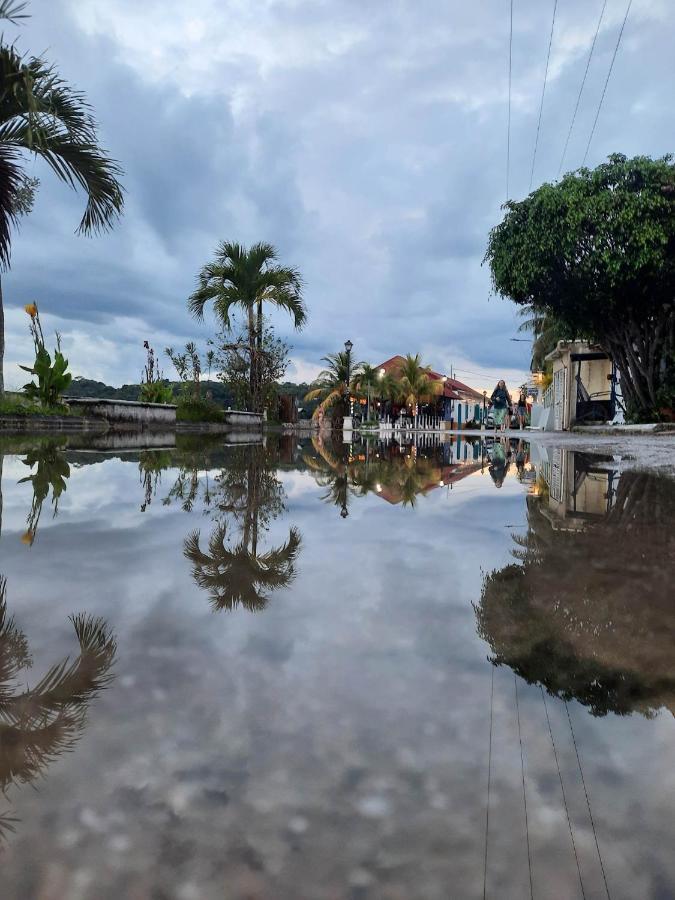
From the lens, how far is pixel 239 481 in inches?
193

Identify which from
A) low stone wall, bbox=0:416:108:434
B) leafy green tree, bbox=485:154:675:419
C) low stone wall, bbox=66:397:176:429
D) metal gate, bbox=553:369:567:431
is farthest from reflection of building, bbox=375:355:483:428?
low stone wall, bbox=0:416:108:434

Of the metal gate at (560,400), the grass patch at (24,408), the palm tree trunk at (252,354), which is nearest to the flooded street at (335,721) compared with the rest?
the grass patch at (24,408)

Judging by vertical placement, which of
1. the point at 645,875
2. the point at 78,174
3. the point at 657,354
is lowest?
the point at 645,875

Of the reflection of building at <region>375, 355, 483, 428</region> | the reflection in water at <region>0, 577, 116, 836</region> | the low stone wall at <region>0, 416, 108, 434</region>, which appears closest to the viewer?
the reflection in water at <region>0, 577, 116, 836</region>

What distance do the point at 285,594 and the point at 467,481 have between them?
3891mm

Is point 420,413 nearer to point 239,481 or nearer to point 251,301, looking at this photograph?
point 251,301

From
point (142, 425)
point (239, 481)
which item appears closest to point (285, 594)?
point (239, 481)

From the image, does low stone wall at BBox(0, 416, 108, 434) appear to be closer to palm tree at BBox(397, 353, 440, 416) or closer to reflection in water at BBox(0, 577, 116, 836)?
reflection in water at BBox(0, 577, 116, 836)

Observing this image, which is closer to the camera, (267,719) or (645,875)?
(645,875)

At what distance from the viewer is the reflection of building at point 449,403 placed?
47531 mm

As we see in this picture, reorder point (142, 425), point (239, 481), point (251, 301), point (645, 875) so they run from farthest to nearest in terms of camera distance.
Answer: point (251, 301) → point (142, 425) → point (239, 481) → point (645, 875)

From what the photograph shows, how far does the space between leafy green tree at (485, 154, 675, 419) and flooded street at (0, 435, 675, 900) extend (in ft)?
58.0

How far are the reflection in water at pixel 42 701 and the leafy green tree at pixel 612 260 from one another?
61.7 ft

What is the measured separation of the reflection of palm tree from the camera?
1756mm
